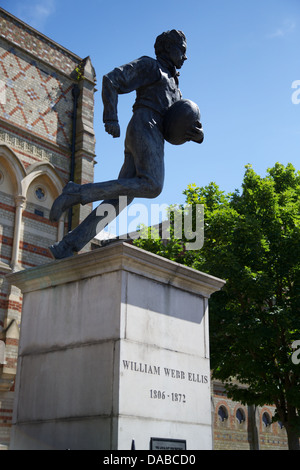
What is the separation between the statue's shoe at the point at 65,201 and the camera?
5969 mm

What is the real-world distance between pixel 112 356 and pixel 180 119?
9.52ft

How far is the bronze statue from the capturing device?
6.04 metres

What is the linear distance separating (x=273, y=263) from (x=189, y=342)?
12.1 m

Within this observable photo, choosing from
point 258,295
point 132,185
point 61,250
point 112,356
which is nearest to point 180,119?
point 132,185

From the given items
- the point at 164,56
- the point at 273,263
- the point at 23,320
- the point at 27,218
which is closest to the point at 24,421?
the point at 23,320

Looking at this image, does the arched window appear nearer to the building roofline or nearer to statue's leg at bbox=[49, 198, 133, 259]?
the building roofline

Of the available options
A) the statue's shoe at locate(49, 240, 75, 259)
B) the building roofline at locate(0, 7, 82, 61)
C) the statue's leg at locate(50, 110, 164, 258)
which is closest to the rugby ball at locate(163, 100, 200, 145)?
the statue's leg at locate(50, 110, 164, 258)

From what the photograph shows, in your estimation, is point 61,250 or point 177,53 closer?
point 61,250

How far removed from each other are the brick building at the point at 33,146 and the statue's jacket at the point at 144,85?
12368 mm

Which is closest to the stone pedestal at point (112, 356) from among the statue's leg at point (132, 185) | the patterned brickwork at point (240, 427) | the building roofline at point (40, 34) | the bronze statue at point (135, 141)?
the statue's leg at point (132, 185)

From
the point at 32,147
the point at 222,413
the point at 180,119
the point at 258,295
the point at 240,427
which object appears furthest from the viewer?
the point at 240,427

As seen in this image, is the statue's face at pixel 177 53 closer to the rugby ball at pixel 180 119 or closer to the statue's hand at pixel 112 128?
the rugby ball at pixel 180 119

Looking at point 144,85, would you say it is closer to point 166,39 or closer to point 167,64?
point 167,64

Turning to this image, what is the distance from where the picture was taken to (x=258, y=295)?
16.5m
